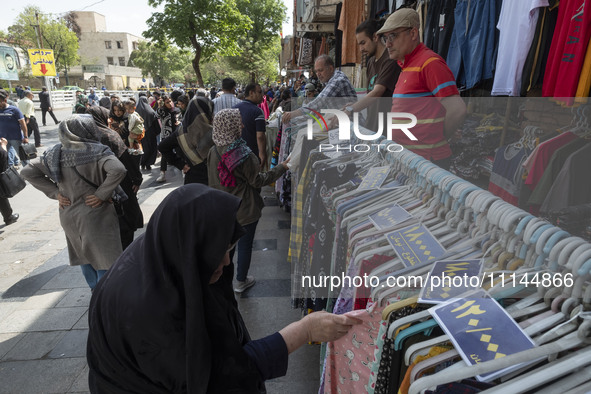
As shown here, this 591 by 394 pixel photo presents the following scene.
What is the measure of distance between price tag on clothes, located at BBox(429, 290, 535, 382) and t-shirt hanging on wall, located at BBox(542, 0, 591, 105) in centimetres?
239

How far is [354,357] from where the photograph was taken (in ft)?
4.58

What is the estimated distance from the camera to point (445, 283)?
1.02 metres

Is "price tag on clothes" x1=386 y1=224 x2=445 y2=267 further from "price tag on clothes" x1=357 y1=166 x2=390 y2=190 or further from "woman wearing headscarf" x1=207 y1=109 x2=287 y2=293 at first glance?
"woman wearing headscarf" x1=207 y1=109 x2=287 y2=293

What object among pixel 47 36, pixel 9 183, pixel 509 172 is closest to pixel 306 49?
pixel 9 183

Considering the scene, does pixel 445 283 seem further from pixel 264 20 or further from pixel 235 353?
pixel 264 20

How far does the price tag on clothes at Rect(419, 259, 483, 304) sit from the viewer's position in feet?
3.21

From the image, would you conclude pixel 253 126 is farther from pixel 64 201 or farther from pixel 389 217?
pixel 389 217

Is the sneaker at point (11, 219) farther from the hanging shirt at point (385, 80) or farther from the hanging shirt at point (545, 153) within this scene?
the hanging shirt at point (545, 153)

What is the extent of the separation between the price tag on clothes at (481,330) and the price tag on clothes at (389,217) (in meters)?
0.57

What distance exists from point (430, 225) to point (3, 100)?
9.71 meters

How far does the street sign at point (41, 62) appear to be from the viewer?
823 inches

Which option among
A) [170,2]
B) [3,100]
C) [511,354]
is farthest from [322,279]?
[170,2]

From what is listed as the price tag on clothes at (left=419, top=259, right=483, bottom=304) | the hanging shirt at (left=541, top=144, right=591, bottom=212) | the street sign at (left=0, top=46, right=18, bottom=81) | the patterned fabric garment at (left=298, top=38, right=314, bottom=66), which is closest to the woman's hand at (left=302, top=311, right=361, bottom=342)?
the price tag on clothes at (left=419, top=259, right=483, bottom=304)

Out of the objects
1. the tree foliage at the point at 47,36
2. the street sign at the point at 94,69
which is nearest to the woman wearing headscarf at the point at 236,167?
the tree foliage at the point at 47,36
